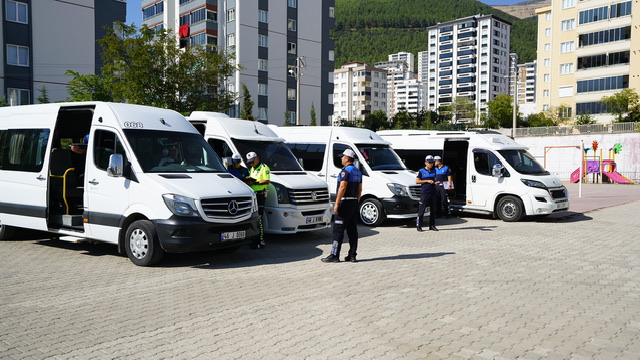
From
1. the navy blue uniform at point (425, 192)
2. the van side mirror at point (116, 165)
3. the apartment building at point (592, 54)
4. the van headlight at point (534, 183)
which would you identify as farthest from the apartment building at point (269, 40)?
the van side mirror at point (116, 165)

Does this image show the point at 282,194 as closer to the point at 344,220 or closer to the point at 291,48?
the point at 344,220

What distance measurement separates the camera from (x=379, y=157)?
1389 cm

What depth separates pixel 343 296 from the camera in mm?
6734

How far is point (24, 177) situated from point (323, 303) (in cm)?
673

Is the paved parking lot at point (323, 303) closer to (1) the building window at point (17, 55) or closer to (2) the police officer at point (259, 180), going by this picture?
(2) the police officer at point (259, 180)

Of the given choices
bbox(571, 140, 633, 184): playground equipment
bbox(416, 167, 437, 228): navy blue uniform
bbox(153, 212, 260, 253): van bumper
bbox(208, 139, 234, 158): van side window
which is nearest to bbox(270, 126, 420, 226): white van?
bbox(416, 167, 437, 228): navy blue uniform

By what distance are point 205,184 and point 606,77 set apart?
6628 centimetres

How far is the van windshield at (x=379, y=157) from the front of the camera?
44.6ft

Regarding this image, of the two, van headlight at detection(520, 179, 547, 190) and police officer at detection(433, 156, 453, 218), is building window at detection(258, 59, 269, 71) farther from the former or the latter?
van headlight at detection(520, 179, 547, 190)

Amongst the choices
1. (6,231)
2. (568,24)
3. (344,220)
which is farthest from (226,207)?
(568,24)

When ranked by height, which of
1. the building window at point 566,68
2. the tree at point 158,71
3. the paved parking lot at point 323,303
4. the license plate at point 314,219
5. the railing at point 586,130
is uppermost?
the building window at point 566,68

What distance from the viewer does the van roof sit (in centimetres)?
1142

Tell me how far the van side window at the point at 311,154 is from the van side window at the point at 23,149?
20.3 ft

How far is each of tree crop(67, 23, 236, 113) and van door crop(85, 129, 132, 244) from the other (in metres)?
18.7
